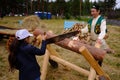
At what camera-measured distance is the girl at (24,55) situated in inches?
198

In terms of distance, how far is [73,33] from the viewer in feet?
19.8

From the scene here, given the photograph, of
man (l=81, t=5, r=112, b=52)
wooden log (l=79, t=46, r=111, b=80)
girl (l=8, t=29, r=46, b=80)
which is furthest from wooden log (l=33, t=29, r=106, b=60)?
girl (l=8, t=29, r=46, b=80)

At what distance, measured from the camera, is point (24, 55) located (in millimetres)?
5117

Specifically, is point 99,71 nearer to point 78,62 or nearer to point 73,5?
point 78,62

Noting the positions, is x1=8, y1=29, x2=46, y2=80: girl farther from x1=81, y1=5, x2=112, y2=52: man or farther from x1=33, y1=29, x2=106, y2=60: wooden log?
x1=81, y1=5, x2=112, y2=52: man

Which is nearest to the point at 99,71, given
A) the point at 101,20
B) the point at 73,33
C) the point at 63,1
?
the point at 73,33

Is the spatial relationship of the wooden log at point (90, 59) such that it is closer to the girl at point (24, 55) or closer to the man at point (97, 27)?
the man at point (97, 27)

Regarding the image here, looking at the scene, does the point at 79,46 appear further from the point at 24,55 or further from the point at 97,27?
the point at 24,55

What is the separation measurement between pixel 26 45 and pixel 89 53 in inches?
55.4

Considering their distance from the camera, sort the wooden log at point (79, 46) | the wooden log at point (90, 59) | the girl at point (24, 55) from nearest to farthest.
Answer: the girl at point (24, 55)
the wooden log at point (90, 59)
the wooden log at point (79, 46)

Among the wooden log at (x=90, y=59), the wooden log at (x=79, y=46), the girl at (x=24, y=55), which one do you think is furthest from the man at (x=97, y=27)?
the girl at (x=24, y=55)

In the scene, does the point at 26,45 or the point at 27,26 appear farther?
the point at 27,26

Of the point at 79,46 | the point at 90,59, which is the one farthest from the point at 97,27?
the point at 90,59

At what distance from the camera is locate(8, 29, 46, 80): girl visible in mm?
5023
